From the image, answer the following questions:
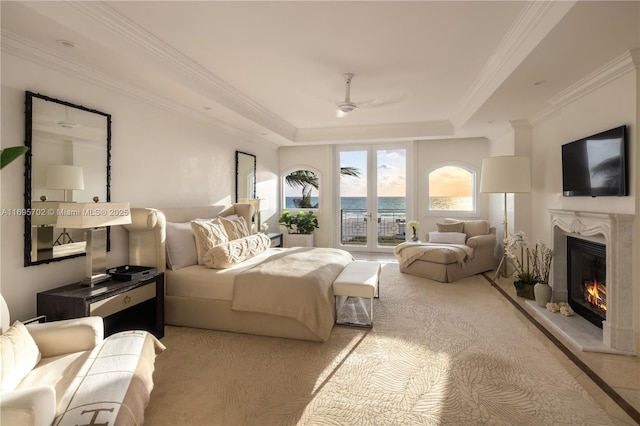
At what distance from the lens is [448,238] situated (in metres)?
5.50

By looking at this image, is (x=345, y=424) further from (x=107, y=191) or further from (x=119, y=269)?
(x=107, y=191)

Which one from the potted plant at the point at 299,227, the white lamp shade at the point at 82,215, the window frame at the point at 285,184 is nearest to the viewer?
the white lamp shade at the point at 82,215

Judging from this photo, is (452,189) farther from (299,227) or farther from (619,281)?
(619,281)

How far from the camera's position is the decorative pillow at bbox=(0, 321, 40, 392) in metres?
1.53

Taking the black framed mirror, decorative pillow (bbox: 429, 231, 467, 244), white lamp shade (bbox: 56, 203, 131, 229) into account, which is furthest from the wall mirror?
decorative pillow (bbox: 429, 231, 467, 244)

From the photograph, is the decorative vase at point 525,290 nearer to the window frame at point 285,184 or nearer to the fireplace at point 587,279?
the fireplace at point 587,279

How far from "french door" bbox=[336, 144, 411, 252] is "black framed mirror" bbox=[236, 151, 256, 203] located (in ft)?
7.24

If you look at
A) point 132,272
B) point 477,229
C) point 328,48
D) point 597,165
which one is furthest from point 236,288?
point 477,229

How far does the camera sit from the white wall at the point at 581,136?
8.64 ft

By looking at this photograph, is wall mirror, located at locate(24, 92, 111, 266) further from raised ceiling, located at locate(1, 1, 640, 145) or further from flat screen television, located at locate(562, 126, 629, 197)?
flat screen television, located at locate(562, 126, 629, 197)

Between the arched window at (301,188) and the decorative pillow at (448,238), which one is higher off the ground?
the arched window at (301,188)

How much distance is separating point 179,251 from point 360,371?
2.22 m

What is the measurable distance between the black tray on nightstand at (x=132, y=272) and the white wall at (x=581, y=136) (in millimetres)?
4193

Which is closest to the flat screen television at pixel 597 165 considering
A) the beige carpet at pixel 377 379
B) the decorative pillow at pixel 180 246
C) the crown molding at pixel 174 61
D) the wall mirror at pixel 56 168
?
the beige carpet at pixel 377 379
